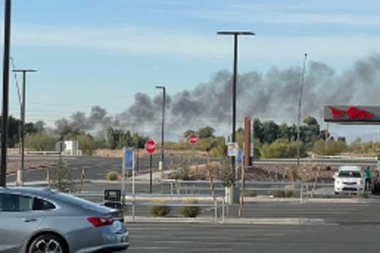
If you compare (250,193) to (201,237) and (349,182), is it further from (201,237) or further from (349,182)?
(201,237)

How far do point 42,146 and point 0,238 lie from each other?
362ft

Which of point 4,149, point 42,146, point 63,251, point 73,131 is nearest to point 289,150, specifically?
point 42,146

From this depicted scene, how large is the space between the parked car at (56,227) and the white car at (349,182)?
111 ft

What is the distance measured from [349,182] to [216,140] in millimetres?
82857

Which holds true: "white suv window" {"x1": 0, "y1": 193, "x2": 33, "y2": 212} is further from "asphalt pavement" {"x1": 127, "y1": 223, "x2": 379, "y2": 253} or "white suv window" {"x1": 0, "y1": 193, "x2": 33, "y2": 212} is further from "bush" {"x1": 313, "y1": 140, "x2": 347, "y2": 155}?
"bush" {"x1": 313, "y1": 140, "x2": 347, "y2": 155}

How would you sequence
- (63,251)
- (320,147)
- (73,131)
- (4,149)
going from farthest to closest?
(73,131) → (320,147) → (4,149) → (63,251)

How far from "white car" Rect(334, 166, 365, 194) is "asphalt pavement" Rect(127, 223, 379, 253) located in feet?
66.8

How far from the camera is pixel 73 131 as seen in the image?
14888 centimetres

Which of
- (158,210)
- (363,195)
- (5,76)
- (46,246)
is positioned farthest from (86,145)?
(46,246)

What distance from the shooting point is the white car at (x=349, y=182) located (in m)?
48.8

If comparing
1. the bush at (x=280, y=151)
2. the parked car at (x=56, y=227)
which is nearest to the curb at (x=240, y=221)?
the parked car at (x=56, y=227)

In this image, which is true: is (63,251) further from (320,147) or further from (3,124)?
(320,147)

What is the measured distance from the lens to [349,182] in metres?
48.9

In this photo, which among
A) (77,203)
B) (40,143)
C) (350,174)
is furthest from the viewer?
(40,143)
